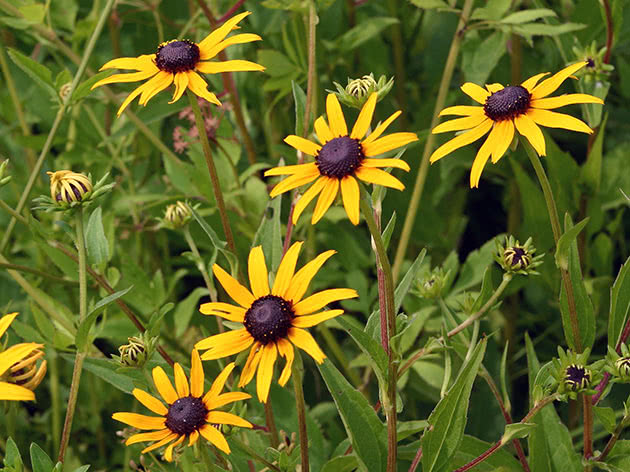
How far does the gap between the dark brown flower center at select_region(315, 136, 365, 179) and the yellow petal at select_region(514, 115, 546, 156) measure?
0.51 feet

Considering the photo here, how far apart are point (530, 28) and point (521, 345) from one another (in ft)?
2.17

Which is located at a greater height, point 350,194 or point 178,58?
A: point 178,58

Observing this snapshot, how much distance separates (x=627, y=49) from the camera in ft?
5.40

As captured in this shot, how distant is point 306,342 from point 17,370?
308 mm

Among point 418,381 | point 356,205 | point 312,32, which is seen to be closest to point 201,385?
point 356,205

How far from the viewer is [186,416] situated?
732mm

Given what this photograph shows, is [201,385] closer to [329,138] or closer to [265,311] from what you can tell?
[265,311]

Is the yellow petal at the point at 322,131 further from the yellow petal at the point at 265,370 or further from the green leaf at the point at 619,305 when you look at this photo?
the green leaf at the point at 619,305

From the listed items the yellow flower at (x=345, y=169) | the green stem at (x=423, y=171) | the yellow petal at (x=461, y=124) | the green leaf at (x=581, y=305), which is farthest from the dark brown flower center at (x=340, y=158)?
the green stem at (x=423, y=171)

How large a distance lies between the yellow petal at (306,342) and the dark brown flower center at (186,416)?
116 millimetres

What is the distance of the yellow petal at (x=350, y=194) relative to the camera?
671 millimetres

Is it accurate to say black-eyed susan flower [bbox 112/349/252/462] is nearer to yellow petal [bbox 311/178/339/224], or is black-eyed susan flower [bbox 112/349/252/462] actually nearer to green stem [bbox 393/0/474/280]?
yellow petal [bbox 311/178/339/224]

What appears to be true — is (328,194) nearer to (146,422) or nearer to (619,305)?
(146,422)

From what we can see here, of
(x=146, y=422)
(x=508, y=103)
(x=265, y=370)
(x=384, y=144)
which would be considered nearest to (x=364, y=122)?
(x=384, y=144)
